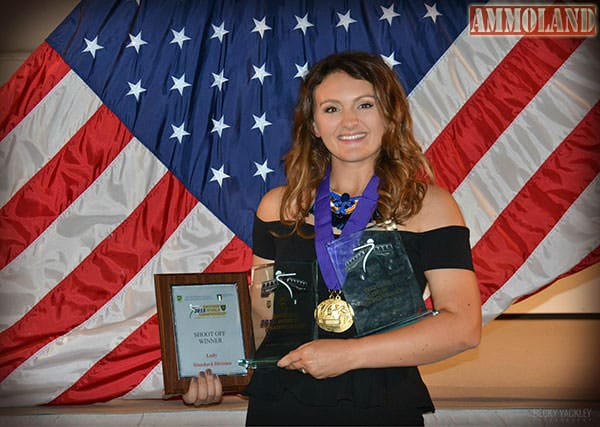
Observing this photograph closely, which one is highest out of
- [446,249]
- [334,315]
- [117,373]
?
[446,249]

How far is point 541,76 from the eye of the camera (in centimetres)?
291

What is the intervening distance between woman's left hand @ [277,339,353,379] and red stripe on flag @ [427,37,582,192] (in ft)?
5.87

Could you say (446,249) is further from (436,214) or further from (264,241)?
(264,241)

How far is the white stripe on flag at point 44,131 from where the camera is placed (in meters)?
2.86

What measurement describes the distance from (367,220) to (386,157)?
181mm

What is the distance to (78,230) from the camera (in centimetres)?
286

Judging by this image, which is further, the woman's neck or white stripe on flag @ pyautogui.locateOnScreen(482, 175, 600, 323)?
white stripe on flag @ pyautogui.locateOnScreen(482, 175, 600, 323)

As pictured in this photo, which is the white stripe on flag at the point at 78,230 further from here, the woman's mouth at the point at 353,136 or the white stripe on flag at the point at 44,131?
the woman's mouth at the point at 353,136

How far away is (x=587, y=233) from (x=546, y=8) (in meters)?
1.00

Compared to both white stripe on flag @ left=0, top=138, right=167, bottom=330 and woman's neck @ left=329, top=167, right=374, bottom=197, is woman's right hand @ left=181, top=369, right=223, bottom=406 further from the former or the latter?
white stripe on flag @ left=0, top=138, right=167, bottom=330

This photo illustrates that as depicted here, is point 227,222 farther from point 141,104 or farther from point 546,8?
point 546,8

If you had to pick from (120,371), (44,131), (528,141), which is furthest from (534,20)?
(120,371)

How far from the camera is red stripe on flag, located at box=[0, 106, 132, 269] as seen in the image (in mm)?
2838

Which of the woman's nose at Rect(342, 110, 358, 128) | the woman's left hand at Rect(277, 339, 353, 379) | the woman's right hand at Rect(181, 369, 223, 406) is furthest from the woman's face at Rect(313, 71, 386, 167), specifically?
the woman's right hand at Rect(181, 369, 223, 406)
